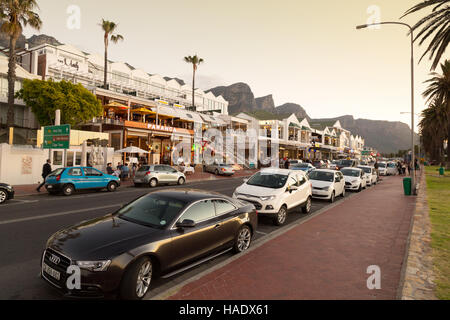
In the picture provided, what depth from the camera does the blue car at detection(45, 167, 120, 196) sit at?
1444 cm

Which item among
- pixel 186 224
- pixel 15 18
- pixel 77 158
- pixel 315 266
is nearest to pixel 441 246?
pixel 315 266

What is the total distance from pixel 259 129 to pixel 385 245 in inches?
2023

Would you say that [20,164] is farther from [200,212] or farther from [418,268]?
[418,268]

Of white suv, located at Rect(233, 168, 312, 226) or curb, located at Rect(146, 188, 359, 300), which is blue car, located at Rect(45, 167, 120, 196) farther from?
curb, located at Rect(146, 188, 359, 300)

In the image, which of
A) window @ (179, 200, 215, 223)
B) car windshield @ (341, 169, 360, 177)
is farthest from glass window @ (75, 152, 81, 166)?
car windshield @ (341, 169, 360, 177)

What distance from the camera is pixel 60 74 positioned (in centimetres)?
4081

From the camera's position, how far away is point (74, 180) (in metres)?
14.9

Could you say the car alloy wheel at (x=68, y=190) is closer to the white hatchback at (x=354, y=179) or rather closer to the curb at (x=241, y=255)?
the curb at (x=241, y=255)

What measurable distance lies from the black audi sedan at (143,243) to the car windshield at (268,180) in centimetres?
363

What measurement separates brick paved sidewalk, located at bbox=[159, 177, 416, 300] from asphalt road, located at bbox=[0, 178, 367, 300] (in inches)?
26.6

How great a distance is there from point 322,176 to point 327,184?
1.17m

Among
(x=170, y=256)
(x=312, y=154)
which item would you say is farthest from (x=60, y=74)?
(x=312, y=154)

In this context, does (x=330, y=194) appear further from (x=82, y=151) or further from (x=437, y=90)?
(x=437, y=90)

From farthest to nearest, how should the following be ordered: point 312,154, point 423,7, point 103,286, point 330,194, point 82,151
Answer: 1. point 312,154
2. point 82,151
3. point 423,7
4. point 330,194
5. point 103,286
